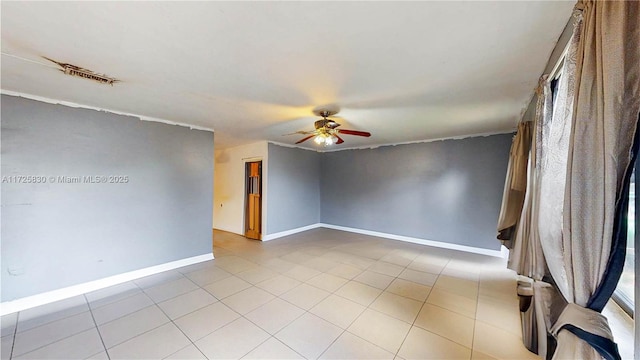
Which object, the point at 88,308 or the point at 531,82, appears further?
the point at 88,308

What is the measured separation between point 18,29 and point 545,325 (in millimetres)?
3945

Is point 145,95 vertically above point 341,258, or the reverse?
point 145,95

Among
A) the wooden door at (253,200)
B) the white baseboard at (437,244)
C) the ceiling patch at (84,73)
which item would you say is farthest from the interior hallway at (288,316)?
the ceiling patch at (84,73)

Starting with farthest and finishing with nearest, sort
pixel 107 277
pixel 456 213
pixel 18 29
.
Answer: pixel 456 213
pixel 107 277
pixel 18 29

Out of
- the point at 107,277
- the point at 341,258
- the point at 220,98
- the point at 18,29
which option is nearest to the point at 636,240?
the point at 220,98

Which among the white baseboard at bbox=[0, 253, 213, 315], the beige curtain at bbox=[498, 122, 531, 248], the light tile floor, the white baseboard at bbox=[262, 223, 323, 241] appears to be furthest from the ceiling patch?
the beige curtain at bbox=[498, 122, 531, 248]

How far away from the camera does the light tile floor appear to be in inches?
72.7

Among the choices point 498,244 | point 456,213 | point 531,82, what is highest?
point 531,82

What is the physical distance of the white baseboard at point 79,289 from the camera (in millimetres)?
2363

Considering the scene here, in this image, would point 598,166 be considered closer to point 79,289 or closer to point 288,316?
point 288,316

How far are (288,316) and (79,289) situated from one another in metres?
2.72

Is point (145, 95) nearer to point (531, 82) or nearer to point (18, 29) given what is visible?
point (18, 29)

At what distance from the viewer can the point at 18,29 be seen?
4.54 feet

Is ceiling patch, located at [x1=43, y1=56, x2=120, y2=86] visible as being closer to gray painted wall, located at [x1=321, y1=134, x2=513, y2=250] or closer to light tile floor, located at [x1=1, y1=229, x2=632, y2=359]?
light tile floor, located at [x1=1, y1=229, x2=632, y2=359]
